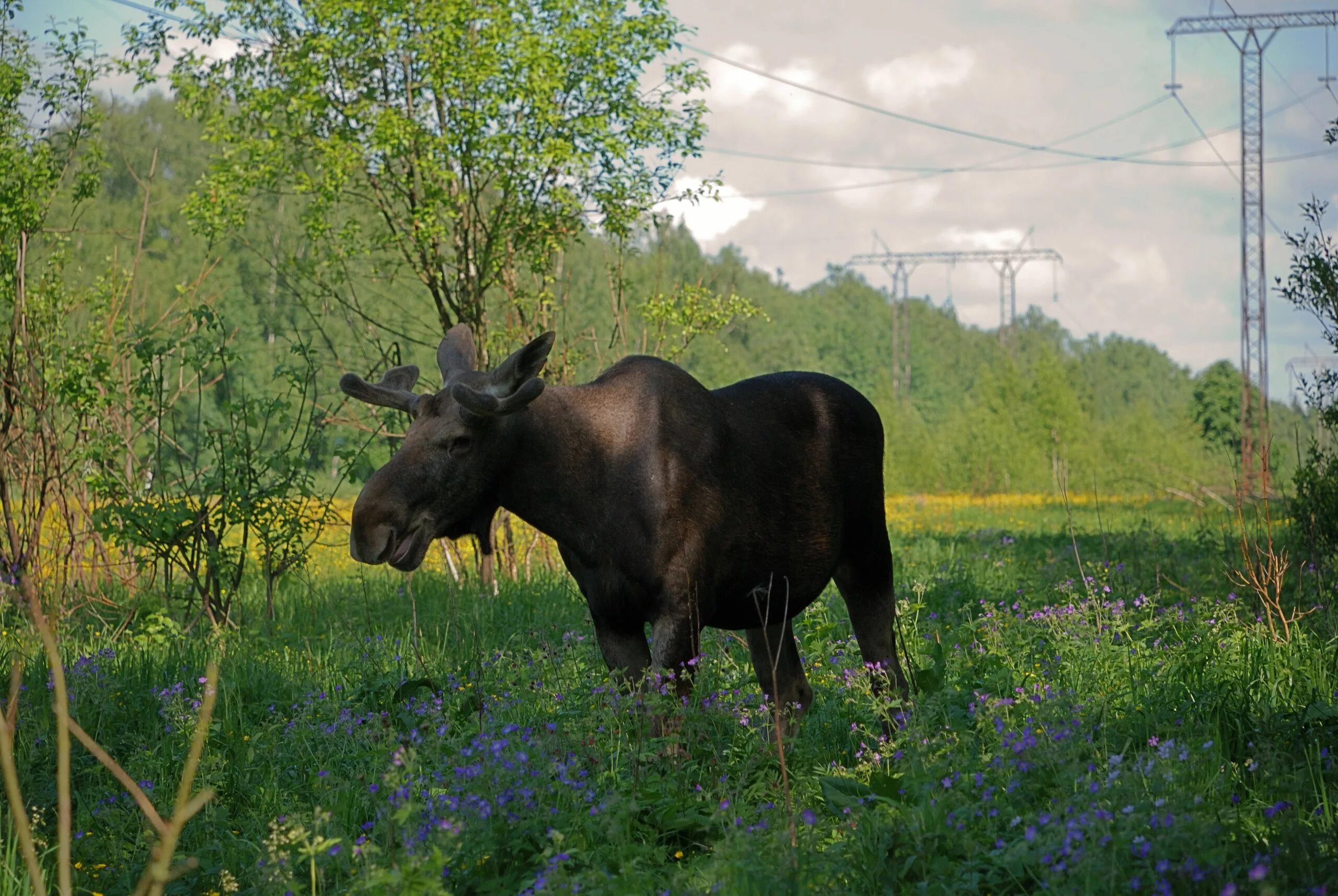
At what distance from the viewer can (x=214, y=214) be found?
11.2m

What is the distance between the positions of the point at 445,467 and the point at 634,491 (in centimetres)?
75

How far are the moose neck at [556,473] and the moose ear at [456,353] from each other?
1.66 feet

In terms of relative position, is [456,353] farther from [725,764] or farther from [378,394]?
[725,764]

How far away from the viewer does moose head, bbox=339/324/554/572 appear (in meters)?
4.79

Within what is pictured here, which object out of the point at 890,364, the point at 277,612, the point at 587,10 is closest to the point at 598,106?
the point at 587,10

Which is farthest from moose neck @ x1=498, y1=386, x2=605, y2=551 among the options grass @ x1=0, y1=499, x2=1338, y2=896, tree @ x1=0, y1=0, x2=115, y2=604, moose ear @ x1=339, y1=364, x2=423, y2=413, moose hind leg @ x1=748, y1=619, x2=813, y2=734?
tree @ x1=0, y1=0, x2=115, y2=604

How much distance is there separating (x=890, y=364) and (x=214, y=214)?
4190 inches

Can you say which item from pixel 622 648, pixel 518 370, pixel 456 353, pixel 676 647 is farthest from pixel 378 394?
pixel 676 647

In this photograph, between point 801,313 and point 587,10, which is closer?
point 587,10

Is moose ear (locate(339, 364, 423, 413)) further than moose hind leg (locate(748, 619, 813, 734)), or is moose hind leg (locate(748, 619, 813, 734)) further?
moose hind leg (locate(748, 619, 813, 734))

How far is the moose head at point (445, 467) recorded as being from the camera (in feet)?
15.7

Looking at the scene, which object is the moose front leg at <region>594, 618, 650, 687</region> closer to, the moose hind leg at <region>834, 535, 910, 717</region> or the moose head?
the moose head

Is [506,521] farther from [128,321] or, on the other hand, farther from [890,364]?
[890,364]

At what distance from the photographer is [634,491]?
16.5 feet
